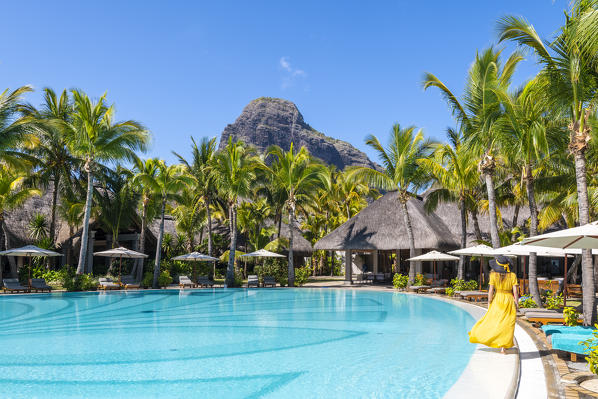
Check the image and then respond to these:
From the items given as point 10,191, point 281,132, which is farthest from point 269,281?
point 281,132

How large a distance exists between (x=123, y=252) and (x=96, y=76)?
7797 millimetres

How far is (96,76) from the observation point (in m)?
16.6

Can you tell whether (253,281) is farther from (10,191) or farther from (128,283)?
(10,191)

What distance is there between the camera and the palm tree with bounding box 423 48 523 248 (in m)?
13.7

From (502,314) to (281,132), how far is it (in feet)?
358

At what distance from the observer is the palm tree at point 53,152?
20.5 meters

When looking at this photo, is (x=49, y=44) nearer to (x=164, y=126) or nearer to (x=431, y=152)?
(x=164, y=126)

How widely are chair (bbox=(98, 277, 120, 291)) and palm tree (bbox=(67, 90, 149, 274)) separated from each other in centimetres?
96

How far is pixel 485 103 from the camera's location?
13828 mm

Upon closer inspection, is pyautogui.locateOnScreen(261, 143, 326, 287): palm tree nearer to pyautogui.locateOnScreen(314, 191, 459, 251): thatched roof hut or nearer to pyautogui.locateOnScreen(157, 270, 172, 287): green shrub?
pyautogui.locateOnScreen(314, 191, 459, 251): thatched roof hut

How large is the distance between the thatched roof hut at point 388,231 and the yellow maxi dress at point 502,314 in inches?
608

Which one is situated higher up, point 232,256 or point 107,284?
point 232,256

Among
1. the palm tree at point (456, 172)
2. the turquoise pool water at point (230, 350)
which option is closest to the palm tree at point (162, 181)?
the turquoise pool water at point (230, 350)

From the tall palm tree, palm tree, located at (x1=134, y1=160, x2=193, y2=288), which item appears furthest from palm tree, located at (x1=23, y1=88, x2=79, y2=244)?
the tall palm tree
